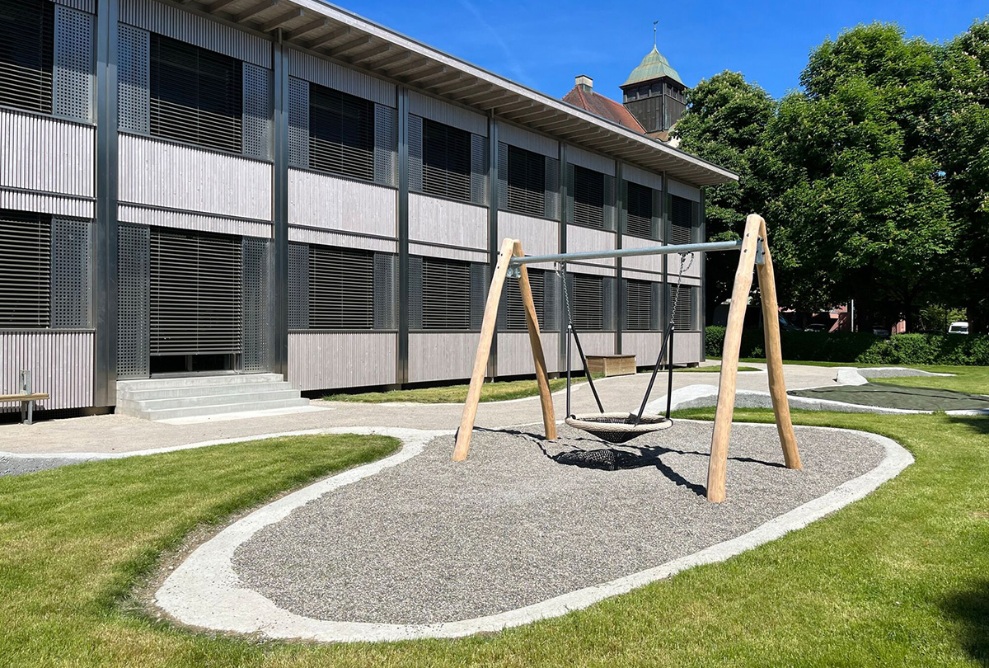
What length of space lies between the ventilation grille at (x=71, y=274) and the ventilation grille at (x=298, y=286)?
4.02 meters

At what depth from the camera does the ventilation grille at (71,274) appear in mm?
12500

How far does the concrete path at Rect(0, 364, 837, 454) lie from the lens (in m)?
9.84

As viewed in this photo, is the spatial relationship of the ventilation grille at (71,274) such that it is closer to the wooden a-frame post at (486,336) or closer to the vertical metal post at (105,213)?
the vertical metal post at (105,213)

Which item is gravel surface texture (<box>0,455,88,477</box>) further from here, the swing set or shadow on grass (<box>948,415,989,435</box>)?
shadow on grass (<box>948,415,989,435</box>)

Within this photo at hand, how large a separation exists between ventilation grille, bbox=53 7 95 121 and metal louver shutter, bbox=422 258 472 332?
842cm

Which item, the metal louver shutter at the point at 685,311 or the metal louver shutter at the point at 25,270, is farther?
the metal louver shutter at the point at 685,311

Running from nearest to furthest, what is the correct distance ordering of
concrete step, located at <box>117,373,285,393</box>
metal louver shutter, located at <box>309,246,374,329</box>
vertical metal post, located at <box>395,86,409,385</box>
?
concrete step, located at <box>117,373,285,393</box>
metal louver shutter, located at <box>309,246,374,329</box>
vertical metal post, located at <box>395,86,409,385</box>

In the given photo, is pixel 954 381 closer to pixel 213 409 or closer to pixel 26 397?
pixel 213 409

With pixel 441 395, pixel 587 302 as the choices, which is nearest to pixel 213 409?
pixel 441 395

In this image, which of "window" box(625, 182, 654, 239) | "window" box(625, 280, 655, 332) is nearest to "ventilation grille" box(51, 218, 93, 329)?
"window" box(625, 280, 655, 332)

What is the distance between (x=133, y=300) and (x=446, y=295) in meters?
8.20

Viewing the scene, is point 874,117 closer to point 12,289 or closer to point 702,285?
point 702,285

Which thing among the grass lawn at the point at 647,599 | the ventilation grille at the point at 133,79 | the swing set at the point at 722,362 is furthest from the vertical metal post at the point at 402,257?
the grass lawn at the point at 647,599

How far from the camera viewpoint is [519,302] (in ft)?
74.0
